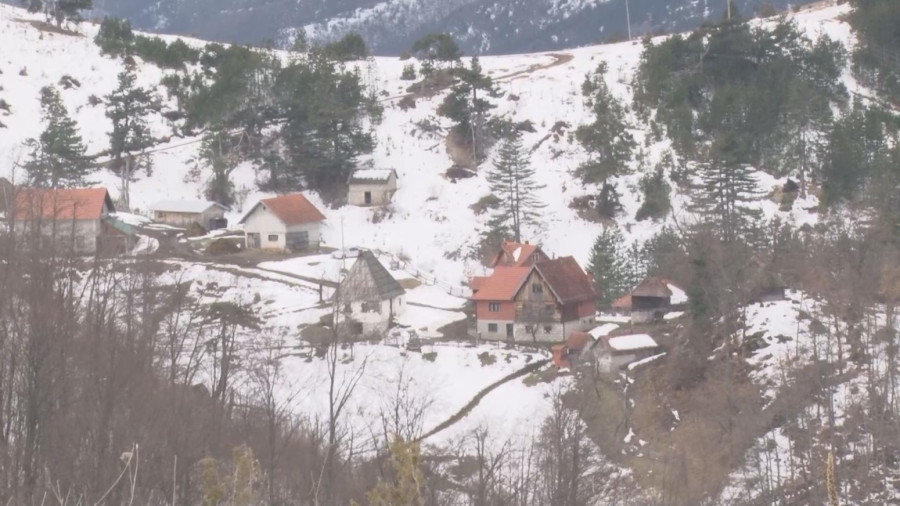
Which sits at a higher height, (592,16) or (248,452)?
(592,16)

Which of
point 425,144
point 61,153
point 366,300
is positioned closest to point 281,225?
point 366,300

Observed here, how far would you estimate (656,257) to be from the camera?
3838 cm

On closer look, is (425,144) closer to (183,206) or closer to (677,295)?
(183,206)

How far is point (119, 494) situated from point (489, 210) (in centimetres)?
3229

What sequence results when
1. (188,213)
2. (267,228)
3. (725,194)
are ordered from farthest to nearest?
1. (188,213)
2. (267,228)
3. (725,194)

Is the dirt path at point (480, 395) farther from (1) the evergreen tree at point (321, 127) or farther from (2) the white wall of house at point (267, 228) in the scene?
(1) the evergreen tree at point (321, 127)

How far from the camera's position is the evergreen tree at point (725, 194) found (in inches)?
1513

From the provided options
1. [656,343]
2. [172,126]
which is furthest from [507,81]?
[656,343]

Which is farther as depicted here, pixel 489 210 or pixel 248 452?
pixel 489 210

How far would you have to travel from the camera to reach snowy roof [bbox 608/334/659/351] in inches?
1200

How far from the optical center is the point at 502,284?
34781 mm

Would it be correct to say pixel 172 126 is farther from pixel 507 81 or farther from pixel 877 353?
pixel 877 353

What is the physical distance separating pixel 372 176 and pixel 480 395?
1726 centimetres

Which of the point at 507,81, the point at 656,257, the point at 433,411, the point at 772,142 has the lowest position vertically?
the point at 433,411
